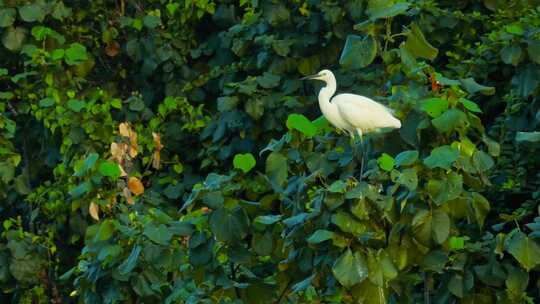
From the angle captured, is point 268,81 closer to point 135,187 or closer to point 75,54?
point 135,187

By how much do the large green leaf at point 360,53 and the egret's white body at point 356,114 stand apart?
0.54 feet

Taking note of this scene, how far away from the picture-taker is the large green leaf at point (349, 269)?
6289 mm

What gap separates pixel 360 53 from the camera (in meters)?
6.85

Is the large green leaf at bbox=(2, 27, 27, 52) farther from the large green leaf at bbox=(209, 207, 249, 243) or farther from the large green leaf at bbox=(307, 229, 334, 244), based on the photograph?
the large green leaf at bbox=(307, 229, 334, 244)

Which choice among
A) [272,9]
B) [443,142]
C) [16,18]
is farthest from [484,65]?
[16,18]

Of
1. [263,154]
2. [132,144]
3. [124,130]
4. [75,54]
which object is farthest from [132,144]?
[75,54]

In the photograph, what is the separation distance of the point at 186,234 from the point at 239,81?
310 cm

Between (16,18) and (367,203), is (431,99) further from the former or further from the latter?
(16,18)

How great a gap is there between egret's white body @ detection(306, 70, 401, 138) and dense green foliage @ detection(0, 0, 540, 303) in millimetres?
Result: 86

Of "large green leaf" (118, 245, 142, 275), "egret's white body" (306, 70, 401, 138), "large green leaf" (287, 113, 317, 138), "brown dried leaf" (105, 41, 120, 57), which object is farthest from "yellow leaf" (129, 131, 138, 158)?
"large green leaf" (287, 113, 317, 138)

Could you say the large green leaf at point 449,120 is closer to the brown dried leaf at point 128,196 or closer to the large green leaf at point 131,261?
the large green leaf at point 131,261

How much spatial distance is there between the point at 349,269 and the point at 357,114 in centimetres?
80

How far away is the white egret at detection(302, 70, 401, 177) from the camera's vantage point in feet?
22.0

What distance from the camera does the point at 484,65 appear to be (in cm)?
856
